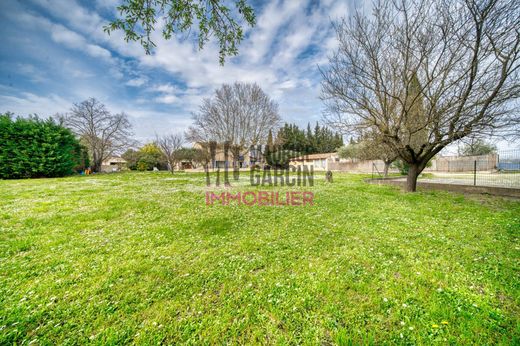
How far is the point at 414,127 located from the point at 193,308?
38.2ft

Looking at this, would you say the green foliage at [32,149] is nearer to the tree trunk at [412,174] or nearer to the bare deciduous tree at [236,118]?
the bare deciduous tree at [236,118]

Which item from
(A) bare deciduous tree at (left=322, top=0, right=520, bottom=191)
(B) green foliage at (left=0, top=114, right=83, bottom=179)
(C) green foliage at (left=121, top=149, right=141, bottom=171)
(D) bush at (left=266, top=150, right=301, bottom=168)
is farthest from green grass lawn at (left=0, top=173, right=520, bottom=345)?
(C) green foliage at (left=121, top=149, right=141, bottom=171)

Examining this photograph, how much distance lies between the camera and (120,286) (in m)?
2.81

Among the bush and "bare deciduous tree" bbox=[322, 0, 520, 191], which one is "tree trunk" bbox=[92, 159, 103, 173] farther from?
"bare deciduous tree" bbox=[322, 0, 520, 191]

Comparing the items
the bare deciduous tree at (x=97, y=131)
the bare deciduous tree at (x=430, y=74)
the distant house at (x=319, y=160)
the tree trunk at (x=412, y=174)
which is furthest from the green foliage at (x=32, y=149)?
the distant house at (x=319, y=160)

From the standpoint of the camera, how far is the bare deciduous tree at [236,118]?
26.0 m

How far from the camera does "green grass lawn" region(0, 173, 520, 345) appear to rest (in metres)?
2.08

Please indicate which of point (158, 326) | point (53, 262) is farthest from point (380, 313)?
point (53, 262)

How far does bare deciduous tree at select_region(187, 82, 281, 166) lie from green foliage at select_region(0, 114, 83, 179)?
1480cm

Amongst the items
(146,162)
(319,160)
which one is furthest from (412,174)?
(146,162)

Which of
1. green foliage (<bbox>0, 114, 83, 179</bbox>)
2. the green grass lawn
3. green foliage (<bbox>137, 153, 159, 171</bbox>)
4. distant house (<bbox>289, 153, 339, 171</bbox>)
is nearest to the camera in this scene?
the green grass lawn

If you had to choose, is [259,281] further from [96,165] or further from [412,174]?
[96,165]

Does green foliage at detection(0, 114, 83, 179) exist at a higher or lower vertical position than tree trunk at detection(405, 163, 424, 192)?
higher

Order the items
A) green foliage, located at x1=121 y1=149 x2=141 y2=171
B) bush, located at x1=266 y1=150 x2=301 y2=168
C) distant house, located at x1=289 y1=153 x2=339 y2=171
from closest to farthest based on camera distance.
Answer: bush, located at x1=266 y1=150 x2=301 y2=168 < green foliage, located at x1=121 y1=149 x2=141 y2=171 < distant house, located at x1=289 y1=153 x2=339 y2=171
